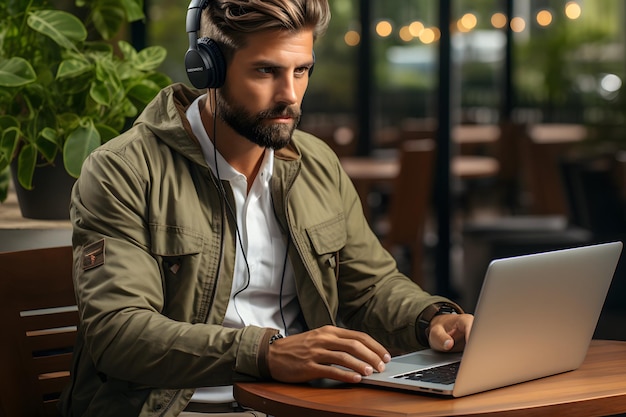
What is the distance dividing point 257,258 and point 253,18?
47cm

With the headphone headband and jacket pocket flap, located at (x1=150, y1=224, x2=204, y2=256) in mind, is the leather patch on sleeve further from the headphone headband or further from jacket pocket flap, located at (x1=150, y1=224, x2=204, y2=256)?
the headphone headband

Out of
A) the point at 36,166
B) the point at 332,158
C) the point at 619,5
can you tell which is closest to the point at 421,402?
the point at 332,158

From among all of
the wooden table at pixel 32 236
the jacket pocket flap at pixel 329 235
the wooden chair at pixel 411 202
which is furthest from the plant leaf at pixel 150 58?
the wooden chair at pixel 411 202

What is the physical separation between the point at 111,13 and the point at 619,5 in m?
4.64

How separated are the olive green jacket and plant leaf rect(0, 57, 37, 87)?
0.49 m

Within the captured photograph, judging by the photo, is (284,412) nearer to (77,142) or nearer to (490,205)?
(77,142)

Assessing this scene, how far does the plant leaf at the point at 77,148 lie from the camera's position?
2.65m

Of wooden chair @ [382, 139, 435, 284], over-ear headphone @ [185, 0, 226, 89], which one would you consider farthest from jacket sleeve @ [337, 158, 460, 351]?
wooden chair @ [382, 139, 435, 284]

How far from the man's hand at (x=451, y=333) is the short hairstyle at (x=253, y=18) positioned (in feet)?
2.01

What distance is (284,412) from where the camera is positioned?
1644 mm

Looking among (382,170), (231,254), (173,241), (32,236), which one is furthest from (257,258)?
(382,170)

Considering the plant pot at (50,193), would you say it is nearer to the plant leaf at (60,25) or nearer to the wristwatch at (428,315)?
the plant leaf at (60,25)

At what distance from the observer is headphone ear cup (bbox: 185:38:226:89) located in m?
2.10

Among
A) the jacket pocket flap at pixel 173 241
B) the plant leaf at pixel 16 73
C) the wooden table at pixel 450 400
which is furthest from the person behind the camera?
the plant leaf at pixel 16 73
